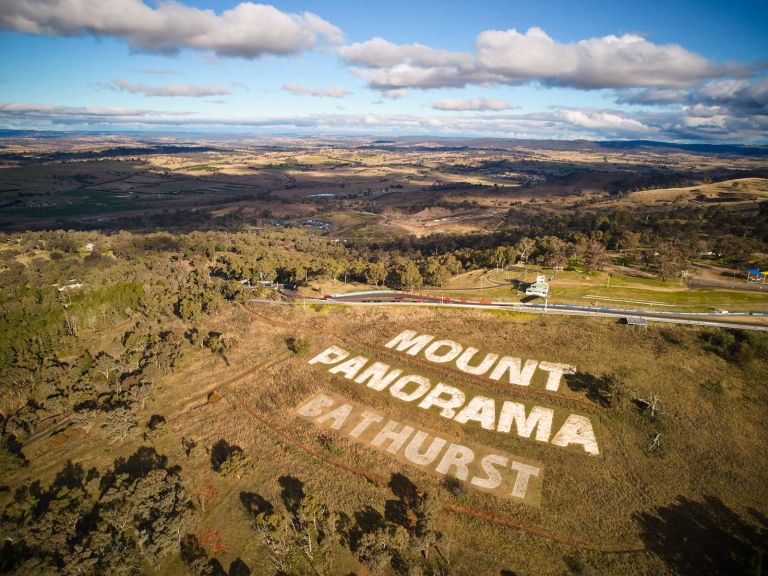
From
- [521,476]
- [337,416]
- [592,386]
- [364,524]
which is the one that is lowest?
[364,524]

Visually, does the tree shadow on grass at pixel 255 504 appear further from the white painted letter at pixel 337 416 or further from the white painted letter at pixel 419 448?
the white painted letter at pixel 419 448

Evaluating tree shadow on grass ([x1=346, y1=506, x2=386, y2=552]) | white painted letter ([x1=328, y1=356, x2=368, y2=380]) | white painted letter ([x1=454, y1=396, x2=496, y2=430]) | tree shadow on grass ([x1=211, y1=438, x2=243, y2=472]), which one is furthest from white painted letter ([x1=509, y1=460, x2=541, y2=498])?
tree shadow on grass ([x1=211, y1=438, x2=243, y2=472])

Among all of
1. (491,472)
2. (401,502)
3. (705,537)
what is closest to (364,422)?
(401,502)

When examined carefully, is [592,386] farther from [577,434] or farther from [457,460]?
[457,460]

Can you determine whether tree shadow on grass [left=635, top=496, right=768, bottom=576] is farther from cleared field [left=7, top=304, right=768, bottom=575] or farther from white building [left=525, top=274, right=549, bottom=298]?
white building [left=525, top=274, right=549, bottom=298]

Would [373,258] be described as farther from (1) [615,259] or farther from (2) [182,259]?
(1) [615,259]

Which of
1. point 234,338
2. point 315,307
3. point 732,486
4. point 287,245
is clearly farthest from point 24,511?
point 287,245
